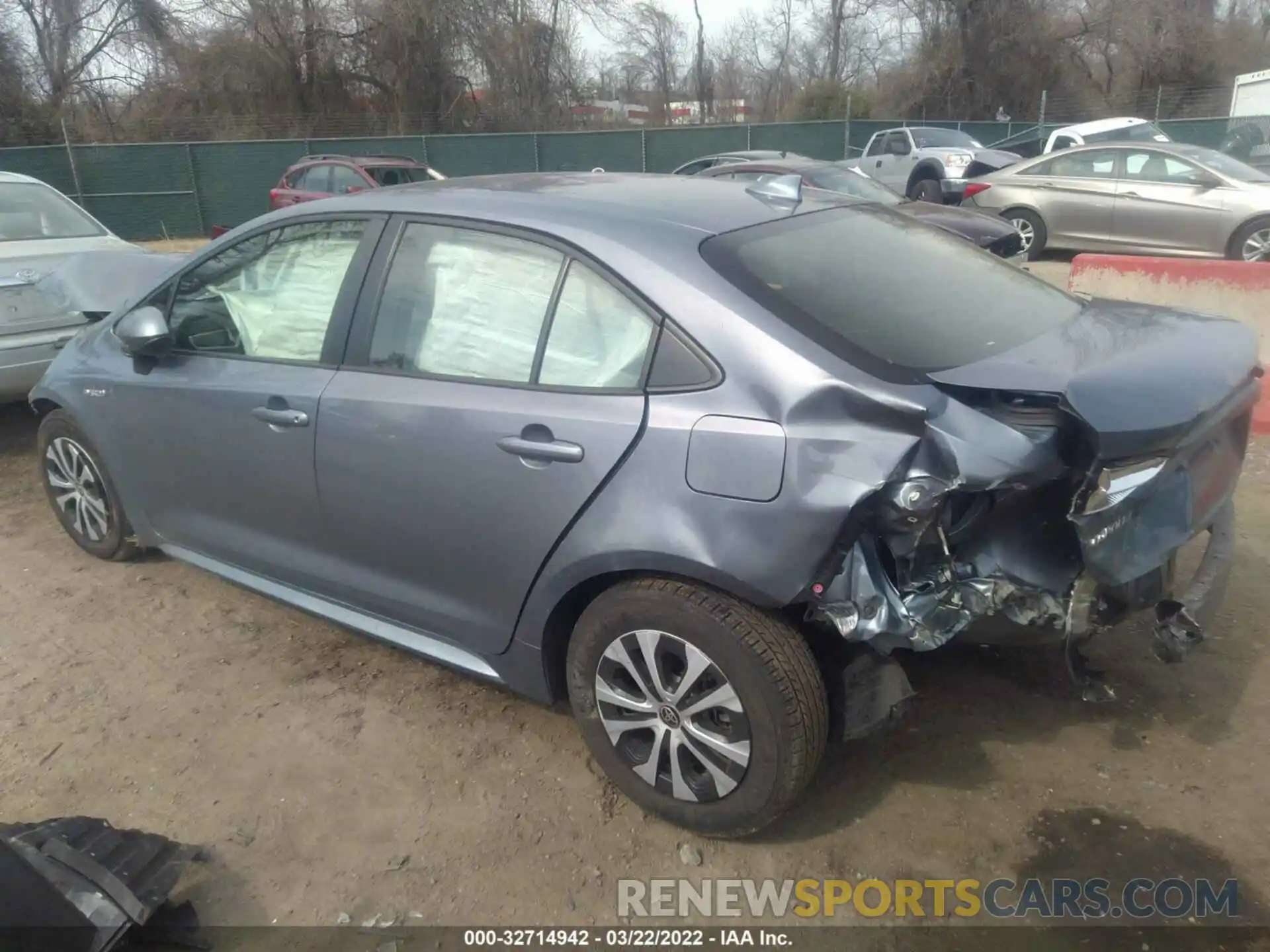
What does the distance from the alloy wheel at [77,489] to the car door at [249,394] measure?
0.47 meters

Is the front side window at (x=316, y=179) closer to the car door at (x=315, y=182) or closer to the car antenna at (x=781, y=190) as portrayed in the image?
the car door at (x=315, y=182)

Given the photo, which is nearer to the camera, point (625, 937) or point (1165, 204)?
point (625, 937)

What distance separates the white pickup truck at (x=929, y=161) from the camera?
56.5 feet

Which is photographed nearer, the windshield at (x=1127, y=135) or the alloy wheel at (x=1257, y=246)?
the alloy wheel at (x=1257, y=246)

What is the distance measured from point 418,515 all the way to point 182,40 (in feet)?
111

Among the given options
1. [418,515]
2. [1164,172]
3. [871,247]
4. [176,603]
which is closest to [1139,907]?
[871,247]

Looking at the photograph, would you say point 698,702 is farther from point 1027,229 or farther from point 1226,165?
point 1027,229

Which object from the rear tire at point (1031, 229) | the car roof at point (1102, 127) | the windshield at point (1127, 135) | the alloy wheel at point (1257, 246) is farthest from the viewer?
the car roof at point (1102, 127)

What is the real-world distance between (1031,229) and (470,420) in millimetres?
11380

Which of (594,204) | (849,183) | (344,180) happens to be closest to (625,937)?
(594,204)

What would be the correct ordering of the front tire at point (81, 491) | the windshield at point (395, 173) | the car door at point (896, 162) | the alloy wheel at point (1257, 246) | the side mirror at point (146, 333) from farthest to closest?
the car door at point (896, 162) → the windshield at point (395, 173) → the alloy wheel at point (1257, 246) → the front tire at point (81, 491) → the side mirror at point (146, 333)

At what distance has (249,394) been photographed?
338 centimetres

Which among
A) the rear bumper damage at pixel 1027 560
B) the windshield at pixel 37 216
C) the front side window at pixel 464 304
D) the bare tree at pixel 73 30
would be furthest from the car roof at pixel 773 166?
the bare tree at pixel 73 30

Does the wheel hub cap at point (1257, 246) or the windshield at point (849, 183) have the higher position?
the windshield at point (849, 183)
